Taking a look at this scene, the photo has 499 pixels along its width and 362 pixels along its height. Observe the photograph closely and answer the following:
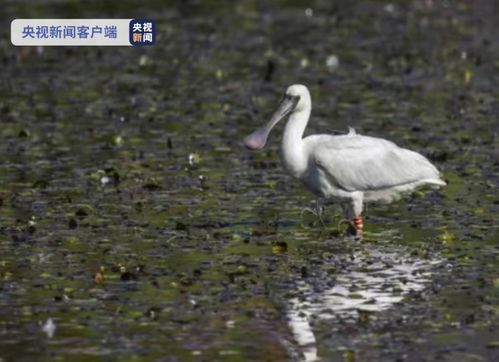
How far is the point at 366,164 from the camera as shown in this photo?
18906mm

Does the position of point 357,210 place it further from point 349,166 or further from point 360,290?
point 360,290

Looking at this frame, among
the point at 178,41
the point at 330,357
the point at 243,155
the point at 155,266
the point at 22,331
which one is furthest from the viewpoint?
the point at 178,41

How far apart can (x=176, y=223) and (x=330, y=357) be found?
20.3 ft

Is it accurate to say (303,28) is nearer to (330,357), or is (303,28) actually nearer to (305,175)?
(305,175)

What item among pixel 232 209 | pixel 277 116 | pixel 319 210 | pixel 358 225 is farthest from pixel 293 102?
pixel 358 225

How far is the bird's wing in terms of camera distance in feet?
61.1

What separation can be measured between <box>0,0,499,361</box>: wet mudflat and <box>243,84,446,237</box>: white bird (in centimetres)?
39

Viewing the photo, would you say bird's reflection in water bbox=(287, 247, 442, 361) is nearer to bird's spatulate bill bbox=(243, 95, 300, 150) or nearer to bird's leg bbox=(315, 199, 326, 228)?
bird's leg bbox=(315, 199, 326, 228)

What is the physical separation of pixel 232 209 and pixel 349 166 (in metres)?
1.87

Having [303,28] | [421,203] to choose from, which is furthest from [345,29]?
[421,203]

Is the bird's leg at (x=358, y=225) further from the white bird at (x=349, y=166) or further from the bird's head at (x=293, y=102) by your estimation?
the bird's head at (x=293, y=102)

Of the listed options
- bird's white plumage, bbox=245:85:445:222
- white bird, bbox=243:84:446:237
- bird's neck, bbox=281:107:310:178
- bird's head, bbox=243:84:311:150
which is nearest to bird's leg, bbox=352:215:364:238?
white bird, bbox=243:84:446:237

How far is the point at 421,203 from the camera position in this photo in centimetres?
2023

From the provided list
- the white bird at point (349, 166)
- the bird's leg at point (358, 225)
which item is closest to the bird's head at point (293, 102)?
the white bird at point (349, 166)
